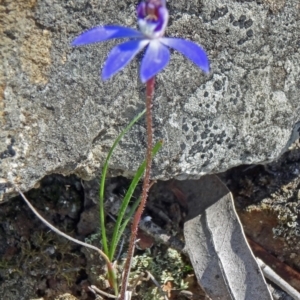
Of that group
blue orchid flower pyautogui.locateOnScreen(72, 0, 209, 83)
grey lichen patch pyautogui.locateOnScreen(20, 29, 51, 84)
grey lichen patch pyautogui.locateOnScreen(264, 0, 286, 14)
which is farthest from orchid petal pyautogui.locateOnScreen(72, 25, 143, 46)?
grey lichen patch pyautogui.locateOnScreen(264, 0, 286, 14)

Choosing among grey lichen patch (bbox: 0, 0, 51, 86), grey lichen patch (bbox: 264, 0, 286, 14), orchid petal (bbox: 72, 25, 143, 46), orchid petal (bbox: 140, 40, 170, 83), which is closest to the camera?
orchid petal (bbox: 140, 40, 170, 83)

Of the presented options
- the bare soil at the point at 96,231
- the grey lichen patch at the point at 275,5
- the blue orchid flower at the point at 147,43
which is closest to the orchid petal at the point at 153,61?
the blue orchid flower at the point at 147,43

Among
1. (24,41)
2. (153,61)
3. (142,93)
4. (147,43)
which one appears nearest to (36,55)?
(24,41)

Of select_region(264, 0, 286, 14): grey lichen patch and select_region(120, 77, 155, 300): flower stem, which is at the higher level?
select_region(264, 0, 286, 14): grey lichen patch

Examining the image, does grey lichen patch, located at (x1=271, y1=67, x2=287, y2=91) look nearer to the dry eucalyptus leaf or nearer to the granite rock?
the granite rock

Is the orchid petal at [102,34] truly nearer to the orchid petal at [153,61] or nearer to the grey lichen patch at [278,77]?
the orchid petal at [153,61]

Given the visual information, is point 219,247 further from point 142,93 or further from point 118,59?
point 118,59
